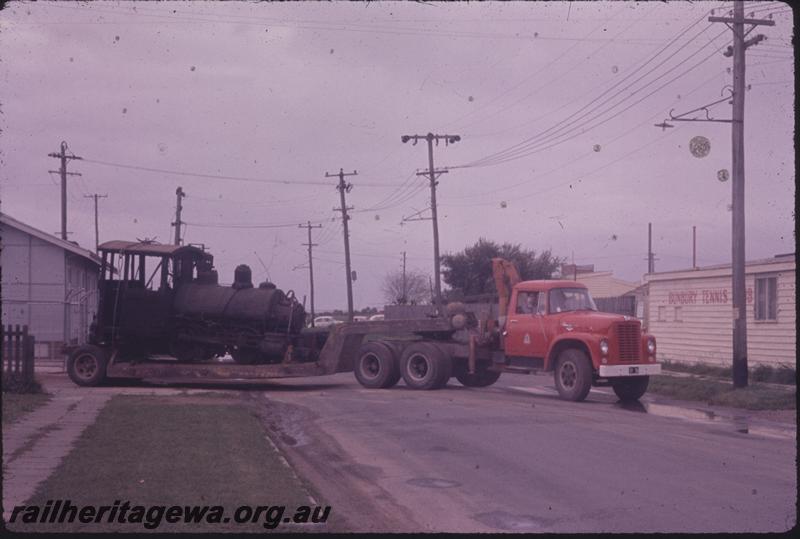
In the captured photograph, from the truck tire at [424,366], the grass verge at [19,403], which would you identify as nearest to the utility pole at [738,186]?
the truck tire at [424,366]

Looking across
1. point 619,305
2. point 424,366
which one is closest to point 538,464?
point 424,366

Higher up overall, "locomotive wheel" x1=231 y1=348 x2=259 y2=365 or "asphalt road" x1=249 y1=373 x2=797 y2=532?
"locomotive wheel" x1=231 y1=348 x2=259 y2=365

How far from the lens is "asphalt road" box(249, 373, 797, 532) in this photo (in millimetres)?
8578

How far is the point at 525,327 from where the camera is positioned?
2112 centimetres

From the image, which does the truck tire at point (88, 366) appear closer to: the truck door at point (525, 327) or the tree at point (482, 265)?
the truck door at point (525, 327)

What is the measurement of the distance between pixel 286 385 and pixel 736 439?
13.5m

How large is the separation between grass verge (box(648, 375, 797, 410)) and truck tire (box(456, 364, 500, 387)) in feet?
12.9

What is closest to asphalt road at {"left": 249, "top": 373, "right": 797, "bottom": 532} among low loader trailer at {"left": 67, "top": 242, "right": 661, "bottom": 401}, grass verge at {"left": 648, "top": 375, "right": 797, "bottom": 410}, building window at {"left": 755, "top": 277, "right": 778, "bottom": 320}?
grass verge at {"left": 648, "top": 375, "right": 797, "bottom": 410}

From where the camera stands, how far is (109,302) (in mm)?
22812

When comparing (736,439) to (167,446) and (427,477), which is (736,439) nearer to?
(427,477)

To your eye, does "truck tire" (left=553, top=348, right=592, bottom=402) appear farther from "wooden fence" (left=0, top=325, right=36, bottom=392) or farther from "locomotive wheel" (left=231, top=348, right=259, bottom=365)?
"wooden fence" (left=0, top=325, right=36, bottom=392)

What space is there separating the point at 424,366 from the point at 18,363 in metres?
9.17

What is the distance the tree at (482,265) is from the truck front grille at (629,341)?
90.6 ft

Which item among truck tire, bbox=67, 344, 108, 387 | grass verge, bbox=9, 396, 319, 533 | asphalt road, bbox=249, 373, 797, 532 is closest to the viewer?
grass verge, bbox=9, 396, 319, 533
